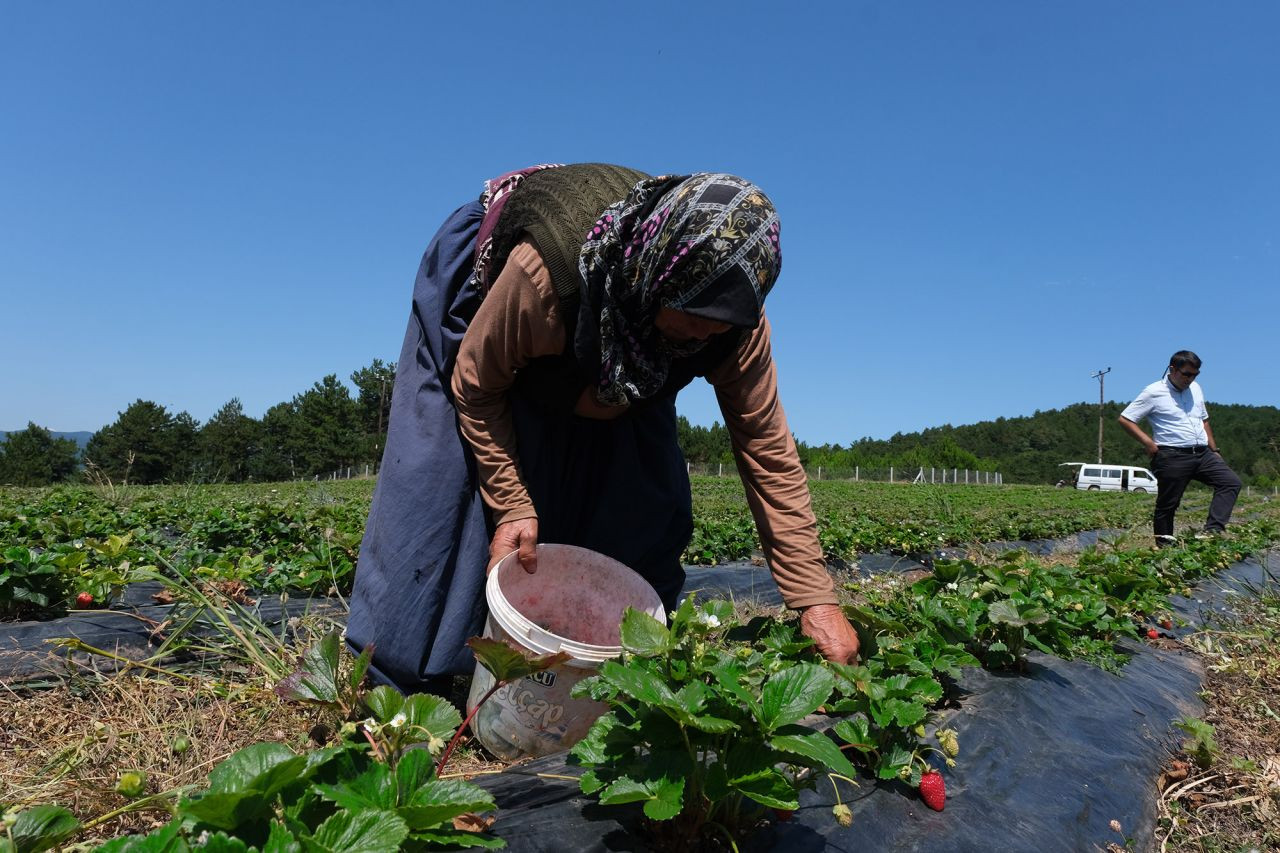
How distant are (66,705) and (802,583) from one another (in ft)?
6.15

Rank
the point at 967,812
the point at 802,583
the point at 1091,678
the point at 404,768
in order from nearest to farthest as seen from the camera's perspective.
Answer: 1. the point at 404,768
2. the point at 967,812
3. the point at 802,583
4. the point at 1091,678

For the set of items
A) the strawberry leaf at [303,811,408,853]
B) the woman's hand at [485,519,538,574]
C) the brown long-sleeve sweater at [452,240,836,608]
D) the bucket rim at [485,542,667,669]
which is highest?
the brown long-sleeve sweater at [452,240,836,608]

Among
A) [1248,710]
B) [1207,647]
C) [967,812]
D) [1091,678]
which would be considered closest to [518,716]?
[967,812]

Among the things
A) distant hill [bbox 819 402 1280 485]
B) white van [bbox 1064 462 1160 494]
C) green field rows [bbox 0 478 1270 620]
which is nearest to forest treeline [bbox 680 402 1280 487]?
distant hill [bbox 819 402 1280 485]

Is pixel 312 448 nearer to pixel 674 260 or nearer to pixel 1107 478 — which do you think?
Answer: pixel 1107 478

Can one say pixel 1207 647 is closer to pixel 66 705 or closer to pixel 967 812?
pixel 967 812

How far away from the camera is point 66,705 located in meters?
1.96

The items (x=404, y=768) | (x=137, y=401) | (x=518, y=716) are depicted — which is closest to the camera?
(x=404, y=768)

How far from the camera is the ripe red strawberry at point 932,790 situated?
4.72ft

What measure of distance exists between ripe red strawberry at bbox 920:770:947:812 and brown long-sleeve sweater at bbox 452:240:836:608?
1.59ft

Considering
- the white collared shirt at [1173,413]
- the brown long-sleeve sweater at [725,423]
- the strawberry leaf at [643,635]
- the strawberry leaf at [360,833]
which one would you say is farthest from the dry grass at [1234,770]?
the white collared shirt at [1173,413]

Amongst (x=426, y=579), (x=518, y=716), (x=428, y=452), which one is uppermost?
(x=428, y=452)

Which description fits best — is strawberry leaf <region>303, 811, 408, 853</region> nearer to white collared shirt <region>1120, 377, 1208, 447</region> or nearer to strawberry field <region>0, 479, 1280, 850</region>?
strawberry field <region>0, 479, 1280, 850</region>

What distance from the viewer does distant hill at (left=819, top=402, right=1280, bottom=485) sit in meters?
58.0
